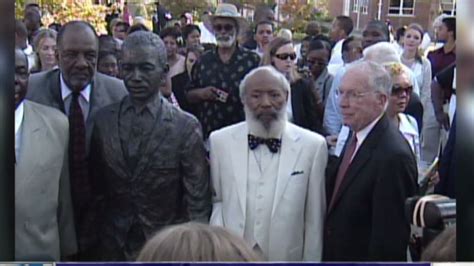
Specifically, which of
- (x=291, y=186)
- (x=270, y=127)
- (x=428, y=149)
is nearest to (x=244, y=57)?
(x=270, y=127)

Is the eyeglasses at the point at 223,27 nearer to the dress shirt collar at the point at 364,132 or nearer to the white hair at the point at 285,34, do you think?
the white hair at the point at 285,34

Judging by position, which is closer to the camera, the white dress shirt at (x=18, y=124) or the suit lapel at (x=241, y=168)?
the white dress shirt at (x=18, y=124)

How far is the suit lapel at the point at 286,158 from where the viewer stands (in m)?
2.55

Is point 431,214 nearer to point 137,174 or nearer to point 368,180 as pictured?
point 368,180

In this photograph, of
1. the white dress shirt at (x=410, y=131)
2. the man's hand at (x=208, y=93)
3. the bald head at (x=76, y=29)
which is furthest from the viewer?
the white dress shirt at (x=410, y=131)

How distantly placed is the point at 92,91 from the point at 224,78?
0.38 metres

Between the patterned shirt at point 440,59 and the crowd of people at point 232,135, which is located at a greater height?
the patterned shirt at point 440,59

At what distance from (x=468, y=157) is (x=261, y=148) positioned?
2.04 ft

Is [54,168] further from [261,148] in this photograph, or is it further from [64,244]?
[261,148]

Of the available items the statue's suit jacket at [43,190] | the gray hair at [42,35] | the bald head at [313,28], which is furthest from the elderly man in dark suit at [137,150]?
the bald head at [313,28]

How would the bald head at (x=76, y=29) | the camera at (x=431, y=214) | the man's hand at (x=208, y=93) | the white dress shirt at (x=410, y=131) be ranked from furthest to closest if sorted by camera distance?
the white dress shirt at (x=410, y=131) < the man's hand at (x=208, y=93) < the bald head at (x=76, y=29) < the camera at (x=431, y=214)

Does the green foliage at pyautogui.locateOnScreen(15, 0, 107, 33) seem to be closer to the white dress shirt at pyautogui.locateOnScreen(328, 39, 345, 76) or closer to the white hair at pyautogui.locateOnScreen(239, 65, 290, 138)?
the white hair at pyautogui.locateOnScreen(239, 65, 290, 138)

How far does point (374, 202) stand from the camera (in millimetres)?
2633

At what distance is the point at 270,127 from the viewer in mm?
2539
